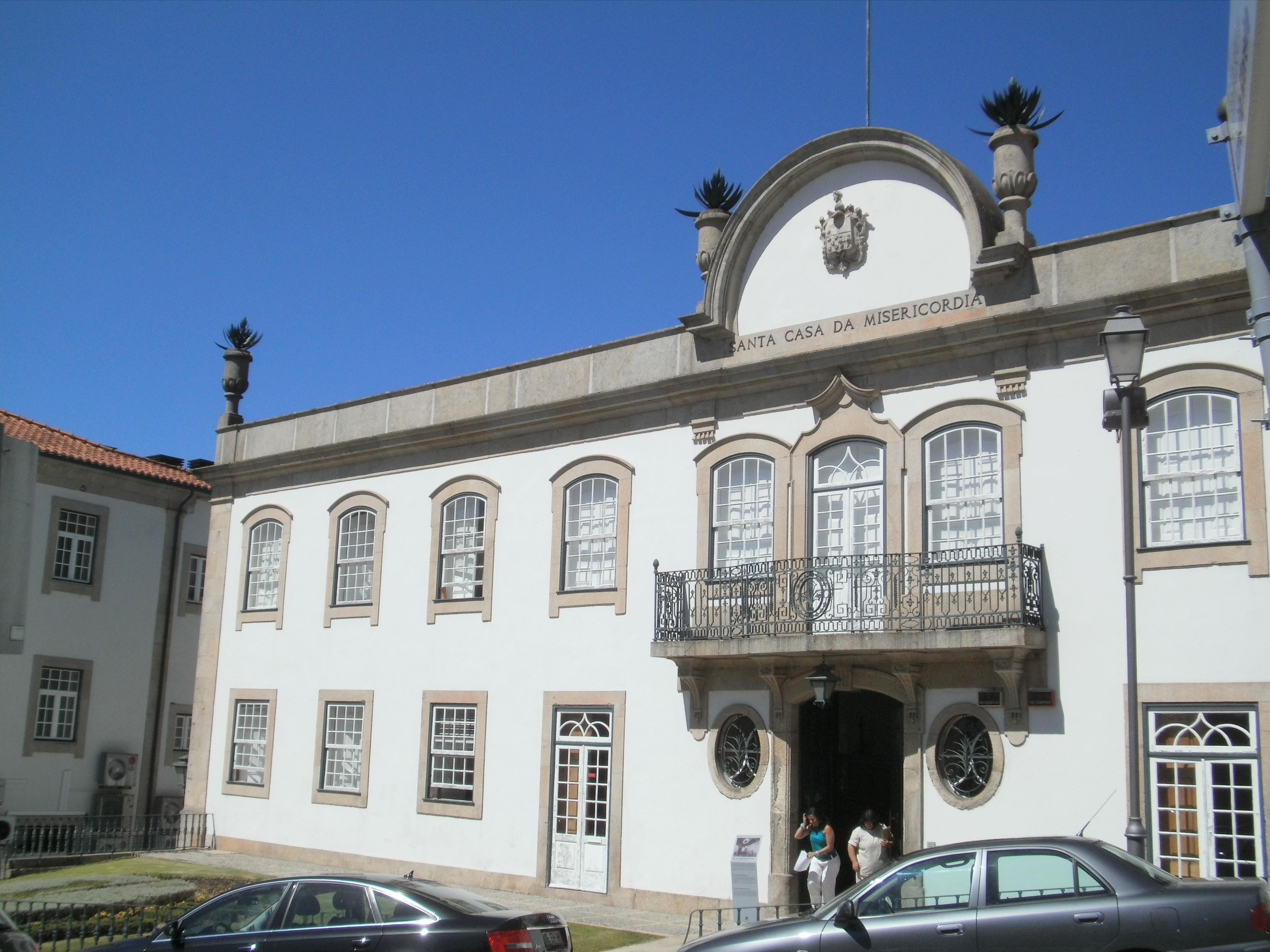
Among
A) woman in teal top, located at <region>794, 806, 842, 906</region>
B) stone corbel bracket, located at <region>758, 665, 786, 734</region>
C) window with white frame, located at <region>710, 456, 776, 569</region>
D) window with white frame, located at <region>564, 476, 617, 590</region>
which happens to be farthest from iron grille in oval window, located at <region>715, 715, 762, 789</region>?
window with white frame, located at <region>564, 476, 617, 590</region>

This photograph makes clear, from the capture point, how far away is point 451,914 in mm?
9125

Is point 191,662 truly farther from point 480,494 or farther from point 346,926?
point 346,926

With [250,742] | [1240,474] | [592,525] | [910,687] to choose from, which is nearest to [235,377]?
[250,742]

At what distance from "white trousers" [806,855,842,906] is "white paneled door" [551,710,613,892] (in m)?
4.06

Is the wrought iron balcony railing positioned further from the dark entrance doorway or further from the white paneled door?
the white paneled door

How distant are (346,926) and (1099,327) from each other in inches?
416

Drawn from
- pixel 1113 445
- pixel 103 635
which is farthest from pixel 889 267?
pixel 103 635

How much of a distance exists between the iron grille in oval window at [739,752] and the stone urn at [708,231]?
6.54 metres

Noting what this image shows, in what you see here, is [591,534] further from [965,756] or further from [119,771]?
[119,771]

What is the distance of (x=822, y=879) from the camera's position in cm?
1445

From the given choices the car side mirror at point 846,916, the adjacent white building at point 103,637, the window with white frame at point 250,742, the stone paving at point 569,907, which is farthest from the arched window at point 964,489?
the adjacent white building at point 103,637

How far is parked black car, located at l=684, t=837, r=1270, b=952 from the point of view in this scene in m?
7.70

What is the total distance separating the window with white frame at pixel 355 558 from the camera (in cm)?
2211

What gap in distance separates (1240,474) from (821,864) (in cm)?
637
